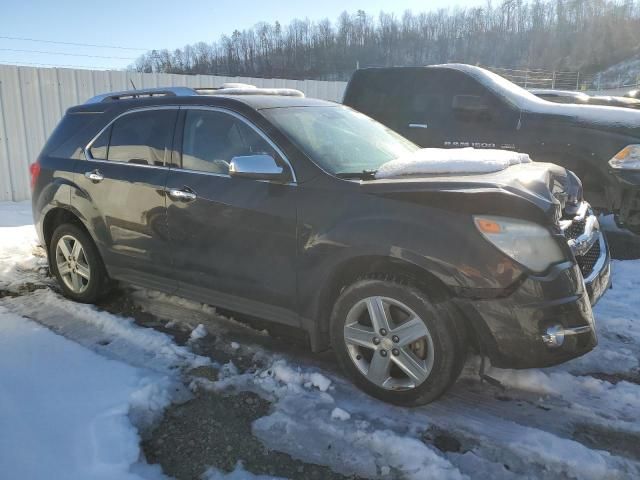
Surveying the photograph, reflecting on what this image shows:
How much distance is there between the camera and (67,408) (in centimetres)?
279

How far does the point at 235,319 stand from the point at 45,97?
24.6 ft

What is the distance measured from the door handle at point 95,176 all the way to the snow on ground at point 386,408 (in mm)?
1116

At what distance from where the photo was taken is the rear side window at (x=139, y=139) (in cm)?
376

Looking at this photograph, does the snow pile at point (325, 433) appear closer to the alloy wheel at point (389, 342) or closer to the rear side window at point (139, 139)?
the alloy wheel at point (389, 342)

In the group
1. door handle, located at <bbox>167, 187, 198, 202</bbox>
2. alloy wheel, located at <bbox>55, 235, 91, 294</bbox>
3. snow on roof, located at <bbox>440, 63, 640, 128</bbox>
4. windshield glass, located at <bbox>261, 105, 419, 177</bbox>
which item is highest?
snow on roof, located at <bbox>440, 63, 640, 128</bbox>

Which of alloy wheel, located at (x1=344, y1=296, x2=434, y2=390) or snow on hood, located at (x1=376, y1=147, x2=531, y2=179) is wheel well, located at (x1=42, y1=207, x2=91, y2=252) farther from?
snow on hood, located at (x1=376, y1=147, x2=531, y2=179)

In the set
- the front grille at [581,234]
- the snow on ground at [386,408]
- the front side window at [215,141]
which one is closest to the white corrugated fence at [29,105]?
the snow on ground at [386,408]

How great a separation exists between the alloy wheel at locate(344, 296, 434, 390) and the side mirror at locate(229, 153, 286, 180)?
0.92 metres

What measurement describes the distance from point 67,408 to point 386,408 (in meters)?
1.74

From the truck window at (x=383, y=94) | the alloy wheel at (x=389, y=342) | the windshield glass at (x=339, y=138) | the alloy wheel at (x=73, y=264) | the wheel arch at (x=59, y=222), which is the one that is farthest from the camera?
the truck window at (x=383, y=94)

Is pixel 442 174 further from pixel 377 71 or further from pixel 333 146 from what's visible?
pixel 377 71

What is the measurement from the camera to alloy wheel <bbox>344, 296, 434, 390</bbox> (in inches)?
108

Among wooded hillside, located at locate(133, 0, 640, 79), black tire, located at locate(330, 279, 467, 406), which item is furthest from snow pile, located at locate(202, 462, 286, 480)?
wooded hillside, located at locate(133, 0, 640, 79)

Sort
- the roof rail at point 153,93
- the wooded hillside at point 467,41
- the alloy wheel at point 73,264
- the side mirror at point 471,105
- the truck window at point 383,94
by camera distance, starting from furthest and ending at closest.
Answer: the wooded hillside at point 467,41 < the truck window at point 383,94 < the side mirror at point 471,105 < the alloy wheel at point 73,264 < the roof rail at point 153,93
